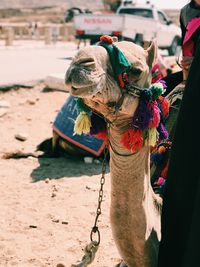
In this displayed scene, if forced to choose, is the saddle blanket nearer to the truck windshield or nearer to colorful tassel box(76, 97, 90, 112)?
colorful tassel box(76, 97, 90, 112)

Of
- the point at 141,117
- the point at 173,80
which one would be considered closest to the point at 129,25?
the point at 173,80

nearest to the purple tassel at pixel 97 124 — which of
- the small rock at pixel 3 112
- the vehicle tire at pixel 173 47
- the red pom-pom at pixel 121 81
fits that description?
the red pom-pom at pixel 121 81

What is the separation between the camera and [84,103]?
2436 mm

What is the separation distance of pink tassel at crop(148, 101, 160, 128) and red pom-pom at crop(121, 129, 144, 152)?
0.08 m

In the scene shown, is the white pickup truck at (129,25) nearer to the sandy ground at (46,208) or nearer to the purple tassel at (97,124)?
the sandy ground at (46,208)

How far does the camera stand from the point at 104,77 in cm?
219

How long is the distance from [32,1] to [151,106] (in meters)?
78.8

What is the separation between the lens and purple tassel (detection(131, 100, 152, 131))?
7.84 feet

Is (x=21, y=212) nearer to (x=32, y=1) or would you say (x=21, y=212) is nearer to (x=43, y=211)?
(x=43, y=211)

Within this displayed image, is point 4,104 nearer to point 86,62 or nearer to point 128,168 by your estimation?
point 128,168

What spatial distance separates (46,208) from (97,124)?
276cm

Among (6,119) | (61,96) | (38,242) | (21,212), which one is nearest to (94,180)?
(21,212)

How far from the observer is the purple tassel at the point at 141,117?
2391 mm

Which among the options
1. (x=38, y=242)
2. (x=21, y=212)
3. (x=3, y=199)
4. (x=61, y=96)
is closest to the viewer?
(x=38, y=242)
